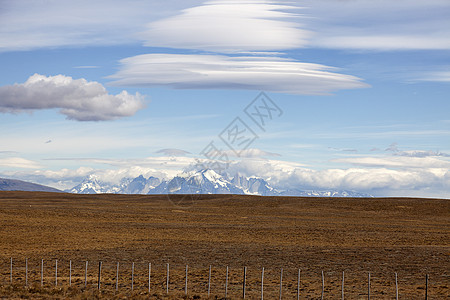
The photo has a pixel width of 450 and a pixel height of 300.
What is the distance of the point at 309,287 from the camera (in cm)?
3650

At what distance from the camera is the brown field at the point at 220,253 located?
3506 cm

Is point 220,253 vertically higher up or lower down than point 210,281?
higher up

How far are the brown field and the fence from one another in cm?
8

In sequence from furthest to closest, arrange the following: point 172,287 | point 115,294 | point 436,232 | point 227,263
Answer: point 436,232 → point 227,263 → point 172,287 → point 115,294

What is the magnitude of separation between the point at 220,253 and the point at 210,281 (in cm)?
1431

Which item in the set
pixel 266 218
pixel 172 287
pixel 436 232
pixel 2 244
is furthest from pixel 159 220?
pixel 172 287

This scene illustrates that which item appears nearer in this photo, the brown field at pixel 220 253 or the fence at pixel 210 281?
the fence at pixel 210 281

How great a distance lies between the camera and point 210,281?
1497 inches

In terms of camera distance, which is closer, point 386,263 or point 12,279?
point 12,279

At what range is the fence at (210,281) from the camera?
33500 millimetres

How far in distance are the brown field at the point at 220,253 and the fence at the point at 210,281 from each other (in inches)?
3.1

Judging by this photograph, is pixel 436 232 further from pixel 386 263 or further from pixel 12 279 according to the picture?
pixel 12 279

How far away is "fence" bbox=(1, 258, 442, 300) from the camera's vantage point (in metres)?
33.5

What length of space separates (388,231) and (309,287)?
4374cm
